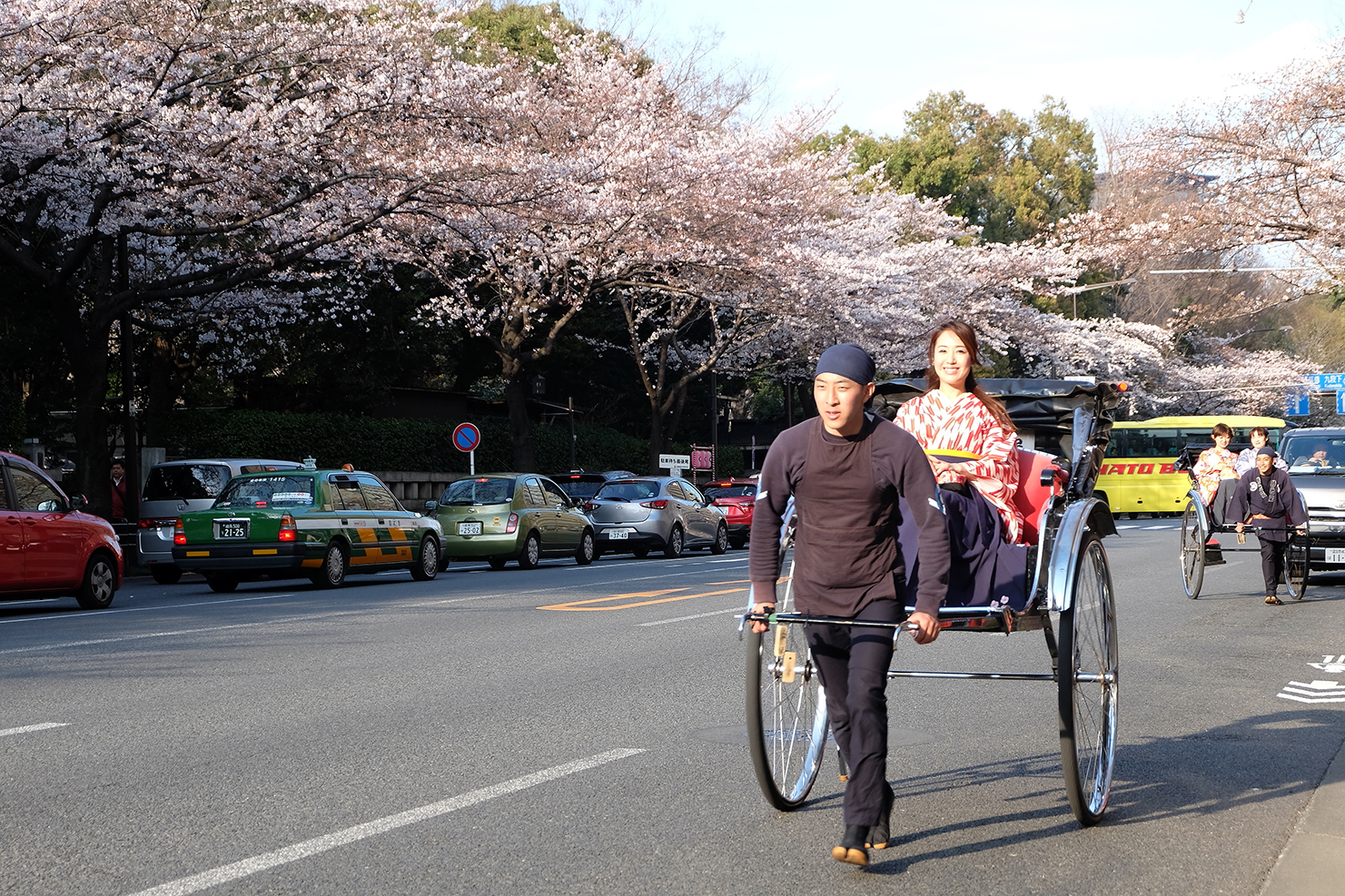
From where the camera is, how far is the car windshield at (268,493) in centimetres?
1886

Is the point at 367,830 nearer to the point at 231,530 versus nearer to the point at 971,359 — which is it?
the point at 971,359

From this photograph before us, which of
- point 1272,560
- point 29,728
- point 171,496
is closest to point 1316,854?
point 29,728

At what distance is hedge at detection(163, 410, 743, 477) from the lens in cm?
2884

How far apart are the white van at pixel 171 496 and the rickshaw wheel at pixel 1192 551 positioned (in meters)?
12.4

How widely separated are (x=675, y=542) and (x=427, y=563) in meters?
7.76

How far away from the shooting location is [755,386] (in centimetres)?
5509

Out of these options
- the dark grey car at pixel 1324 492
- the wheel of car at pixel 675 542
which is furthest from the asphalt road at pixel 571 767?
the wheel of car at pixel 675 542

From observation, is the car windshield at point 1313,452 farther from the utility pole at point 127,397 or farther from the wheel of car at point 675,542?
the utility pole at point 127,397

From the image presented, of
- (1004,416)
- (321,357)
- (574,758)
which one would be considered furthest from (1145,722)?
(321,357)

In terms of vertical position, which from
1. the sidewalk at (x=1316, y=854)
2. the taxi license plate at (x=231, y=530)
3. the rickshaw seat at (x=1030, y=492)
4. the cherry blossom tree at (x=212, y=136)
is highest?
the cherry blossom tree at (x=212, y=136)

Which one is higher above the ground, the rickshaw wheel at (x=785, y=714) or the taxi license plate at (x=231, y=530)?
the taxi license plate at (x=231, y=530)

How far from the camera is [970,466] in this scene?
18.9 feet

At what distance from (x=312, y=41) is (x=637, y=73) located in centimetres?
1751

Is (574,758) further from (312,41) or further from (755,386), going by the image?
(755,386)
